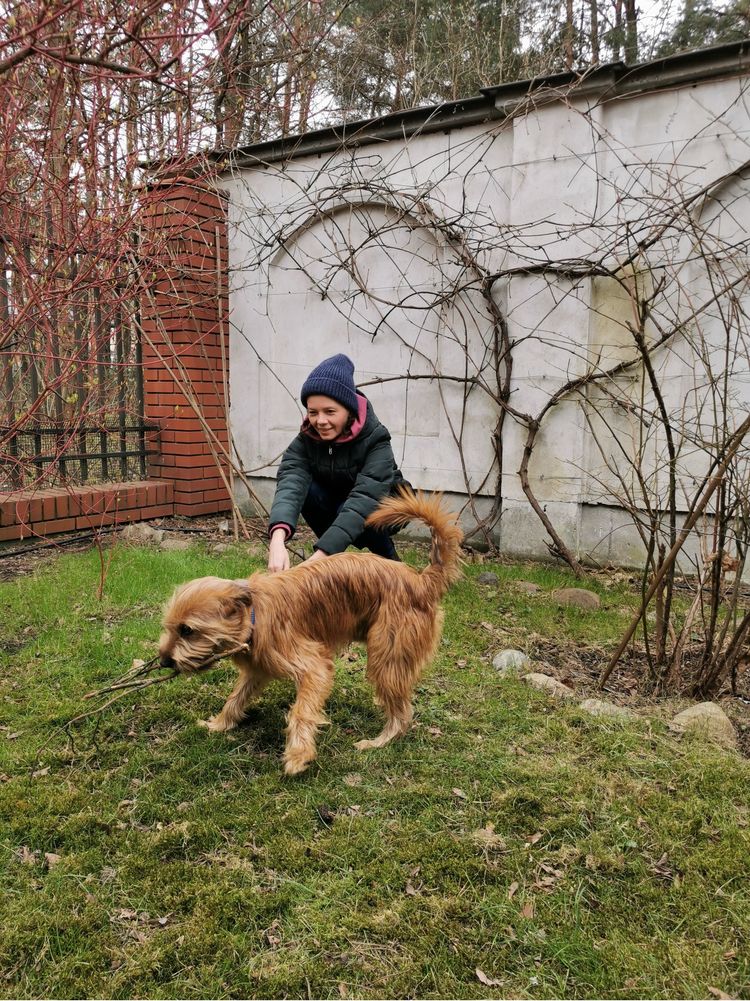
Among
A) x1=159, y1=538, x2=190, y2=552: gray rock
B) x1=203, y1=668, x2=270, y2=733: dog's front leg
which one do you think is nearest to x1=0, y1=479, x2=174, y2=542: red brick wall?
x1=159, y1=538, x2=190, y2=552: gray rock

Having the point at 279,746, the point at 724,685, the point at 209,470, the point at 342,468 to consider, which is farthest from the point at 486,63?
the point at 279,746

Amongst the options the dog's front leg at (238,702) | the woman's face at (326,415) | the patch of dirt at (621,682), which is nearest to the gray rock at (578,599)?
the patch of dirt at (621,682)

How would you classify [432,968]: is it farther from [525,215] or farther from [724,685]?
[525,215]

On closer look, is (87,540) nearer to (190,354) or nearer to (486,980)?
(190,354)

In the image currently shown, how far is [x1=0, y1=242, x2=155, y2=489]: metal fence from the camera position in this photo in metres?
3.69

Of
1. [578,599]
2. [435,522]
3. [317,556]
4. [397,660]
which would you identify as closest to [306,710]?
[397,660]

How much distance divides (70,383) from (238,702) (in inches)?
165

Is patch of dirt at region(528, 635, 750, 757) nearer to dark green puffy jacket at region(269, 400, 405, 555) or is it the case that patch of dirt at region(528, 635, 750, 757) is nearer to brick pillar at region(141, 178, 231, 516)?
dark green puffy jacket at region(269, 400, 405, 555)

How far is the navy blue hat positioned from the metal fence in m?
1.10

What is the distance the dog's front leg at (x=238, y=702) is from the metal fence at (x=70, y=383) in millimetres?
1628

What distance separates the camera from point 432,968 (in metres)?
2.06

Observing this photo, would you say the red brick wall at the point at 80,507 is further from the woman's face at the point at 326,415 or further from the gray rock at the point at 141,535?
the woman's face at the point at 326,415

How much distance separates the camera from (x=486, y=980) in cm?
202

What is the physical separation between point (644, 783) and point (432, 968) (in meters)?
1.41
